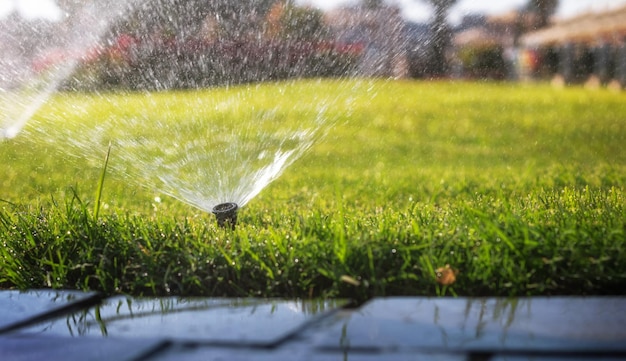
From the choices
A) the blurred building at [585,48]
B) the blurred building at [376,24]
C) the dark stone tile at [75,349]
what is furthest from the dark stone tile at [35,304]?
the blurred building at [585,48]

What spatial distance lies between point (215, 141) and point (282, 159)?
337cm

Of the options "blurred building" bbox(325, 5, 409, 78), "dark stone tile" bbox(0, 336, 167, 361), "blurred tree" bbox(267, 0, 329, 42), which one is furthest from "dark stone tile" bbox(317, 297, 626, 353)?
"blurred tree" bbox(267, 0, 329, 42)

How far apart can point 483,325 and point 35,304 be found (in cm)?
140

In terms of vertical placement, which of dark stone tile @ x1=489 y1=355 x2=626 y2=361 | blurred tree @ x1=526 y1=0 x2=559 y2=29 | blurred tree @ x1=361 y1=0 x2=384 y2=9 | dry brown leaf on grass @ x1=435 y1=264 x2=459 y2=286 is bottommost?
dark stone tile @ x1=489 y1=355 x2=626 y2=361

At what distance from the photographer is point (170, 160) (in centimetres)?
608

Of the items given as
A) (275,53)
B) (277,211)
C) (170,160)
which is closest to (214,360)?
(277,211)

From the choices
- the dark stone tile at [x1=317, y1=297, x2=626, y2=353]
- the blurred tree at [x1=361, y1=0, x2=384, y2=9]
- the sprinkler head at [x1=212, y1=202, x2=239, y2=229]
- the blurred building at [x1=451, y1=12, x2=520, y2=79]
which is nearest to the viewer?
the dark stone tile at [x1=317, y1=297, x2=626, y2=353]

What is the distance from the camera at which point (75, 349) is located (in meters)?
2.27

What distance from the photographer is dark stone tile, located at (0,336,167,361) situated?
2.19 meters

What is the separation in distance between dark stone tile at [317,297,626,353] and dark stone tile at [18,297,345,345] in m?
0.15

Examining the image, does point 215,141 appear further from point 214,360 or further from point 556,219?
point 214,360

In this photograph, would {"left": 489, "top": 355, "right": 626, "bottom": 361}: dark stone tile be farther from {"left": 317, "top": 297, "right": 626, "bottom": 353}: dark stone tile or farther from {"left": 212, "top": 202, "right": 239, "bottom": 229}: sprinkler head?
{"left": 212, "top": 202, "right": 239, "bottom": 229}: sprinkler head

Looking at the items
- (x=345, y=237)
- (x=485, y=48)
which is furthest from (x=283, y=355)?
(x=485, y=48)

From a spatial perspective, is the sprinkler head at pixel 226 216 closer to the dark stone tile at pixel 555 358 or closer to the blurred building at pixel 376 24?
the dark stone tile at pixel 555 358
